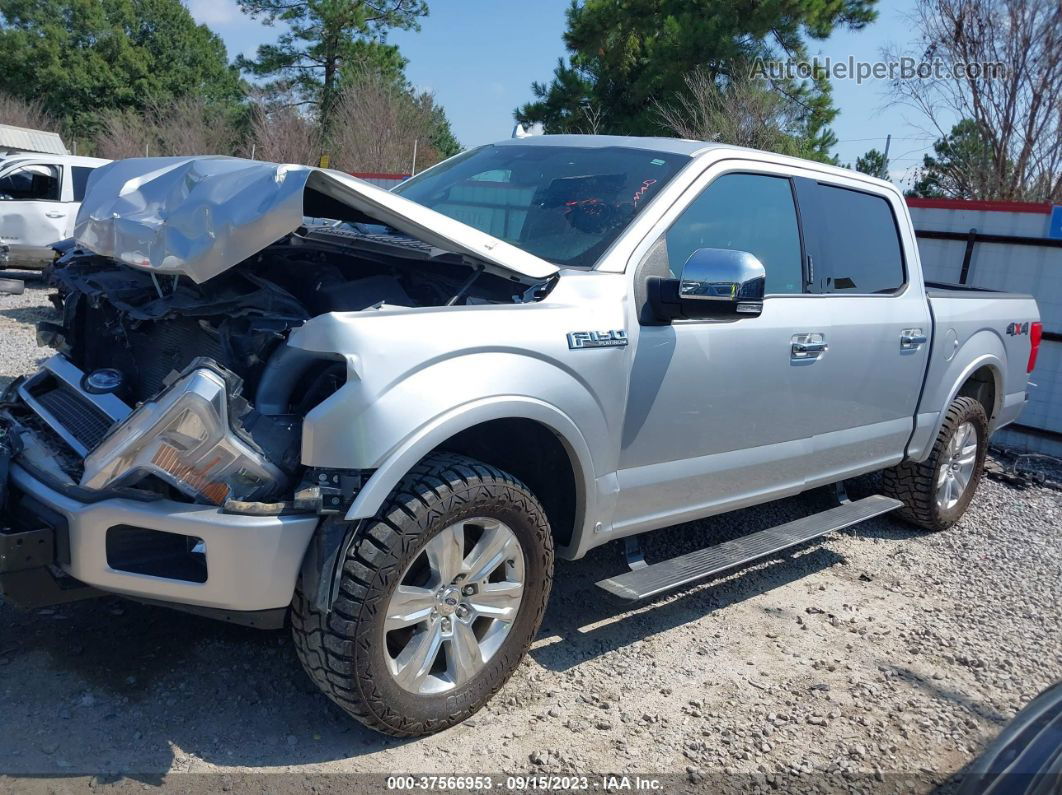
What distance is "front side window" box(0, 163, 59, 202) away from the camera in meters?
13.3

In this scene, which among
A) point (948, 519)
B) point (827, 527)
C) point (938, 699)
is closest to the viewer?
point (938, 699)

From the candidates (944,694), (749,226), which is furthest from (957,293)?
(944,694)

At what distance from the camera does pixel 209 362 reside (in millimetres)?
2613

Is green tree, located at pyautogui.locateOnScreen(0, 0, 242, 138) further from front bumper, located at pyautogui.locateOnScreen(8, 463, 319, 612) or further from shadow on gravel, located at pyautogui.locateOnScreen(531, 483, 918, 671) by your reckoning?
front bumper, located at pyautogui.locateOnScreen(8, 463, 319, 612)

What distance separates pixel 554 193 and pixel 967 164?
16.3 metres

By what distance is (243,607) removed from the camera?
2629 mm

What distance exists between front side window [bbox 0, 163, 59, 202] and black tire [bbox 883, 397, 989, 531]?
1257 cm

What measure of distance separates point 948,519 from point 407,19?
117 ft

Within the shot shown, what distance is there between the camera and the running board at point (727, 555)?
347 centimetres

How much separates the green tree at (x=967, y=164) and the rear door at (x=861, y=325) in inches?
533

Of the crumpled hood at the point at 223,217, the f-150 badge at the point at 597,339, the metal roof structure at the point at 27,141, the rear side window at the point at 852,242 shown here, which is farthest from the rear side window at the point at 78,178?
the f-150 badge at the point at 597,339

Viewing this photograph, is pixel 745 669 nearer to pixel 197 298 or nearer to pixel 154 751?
pixel 154 751

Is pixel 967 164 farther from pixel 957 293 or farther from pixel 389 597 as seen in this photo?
pixel 389 597

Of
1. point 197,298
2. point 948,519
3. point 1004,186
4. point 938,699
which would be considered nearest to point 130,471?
point 197,298
